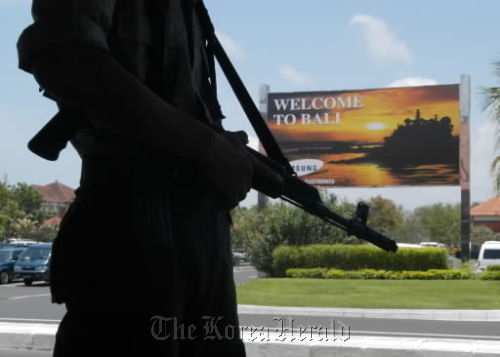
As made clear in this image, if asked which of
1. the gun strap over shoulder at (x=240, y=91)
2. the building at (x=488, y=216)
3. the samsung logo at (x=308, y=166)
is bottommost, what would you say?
the gun strap over shoulder at (x=240, y=91)

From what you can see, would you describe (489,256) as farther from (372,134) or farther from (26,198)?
(26,198)

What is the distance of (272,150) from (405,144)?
31.2m

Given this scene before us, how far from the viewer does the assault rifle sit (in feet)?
4.99

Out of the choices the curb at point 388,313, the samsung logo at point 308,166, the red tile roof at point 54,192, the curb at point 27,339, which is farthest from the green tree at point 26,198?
the curb at point 27,339

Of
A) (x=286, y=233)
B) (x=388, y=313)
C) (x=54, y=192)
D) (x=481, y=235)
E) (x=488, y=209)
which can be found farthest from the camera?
(x=54, y=192)

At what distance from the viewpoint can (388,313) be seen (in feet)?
42.1

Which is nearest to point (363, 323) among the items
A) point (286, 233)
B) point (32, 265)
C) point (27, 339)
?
point (27, 339)

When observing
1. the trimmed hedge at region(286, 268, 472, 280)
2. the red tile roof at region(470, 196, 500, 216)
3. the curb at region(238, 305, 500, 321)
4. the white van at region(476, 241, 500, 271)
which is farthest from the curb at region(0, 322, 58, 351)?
the red tile roof at region(470, 196, 500, 216)

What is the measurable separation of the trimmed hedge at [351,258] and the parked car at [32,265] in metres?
8.01

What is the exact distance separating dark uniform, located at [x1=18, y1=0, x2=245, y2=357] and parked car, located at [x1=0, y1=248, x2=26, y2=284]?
24.2m

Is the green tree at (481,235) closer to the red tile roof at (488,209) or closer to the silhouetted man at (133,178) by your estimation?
the red tile roof at (488,209)

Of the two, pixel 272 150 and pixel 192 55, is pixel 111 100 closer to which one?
pixel 192 55

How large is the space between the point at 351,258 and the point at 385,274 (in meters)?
2.03

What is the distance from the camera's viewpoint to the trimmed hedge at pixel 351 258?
2444 cm
